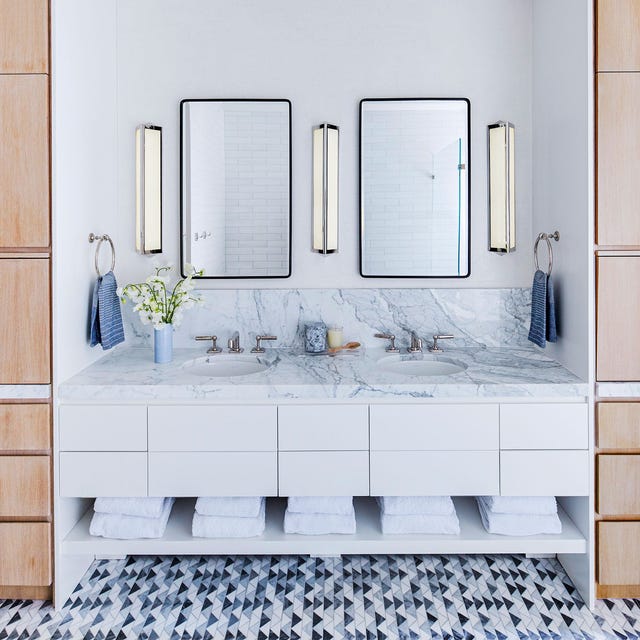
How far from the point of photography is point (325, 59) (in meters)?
2.50

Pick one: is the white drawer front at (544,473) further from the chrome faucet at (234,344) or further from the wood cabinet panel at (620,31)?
the wood cabinet panel at (620,31)

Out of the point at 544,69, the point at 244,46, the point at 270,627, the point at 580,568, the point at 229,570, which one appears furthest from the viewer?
the point at 244,46

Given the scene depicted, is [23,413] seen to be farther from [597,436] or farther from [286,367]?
[597,436]

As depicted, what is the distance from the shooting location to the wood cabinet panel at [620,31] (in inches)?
74.1

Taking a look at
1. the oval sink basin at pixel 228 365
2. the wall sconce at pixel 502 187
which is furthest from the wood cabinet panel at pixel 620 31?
the oval sink basin at pixel 228 365

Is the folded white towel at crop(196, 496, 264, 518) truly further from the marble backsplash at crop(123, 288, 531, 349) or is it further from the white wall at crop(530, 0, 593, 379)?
the white wall at crop(530, 0, 593, 379)

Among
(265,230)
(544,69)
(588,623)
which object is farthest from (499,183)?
(588,623)

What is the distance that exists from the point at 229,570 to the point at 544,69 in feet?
7.94

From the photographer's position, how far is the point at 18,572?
1955 millimetres

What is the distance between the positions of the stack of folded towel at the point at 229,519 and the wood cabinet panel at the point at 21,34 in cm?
165

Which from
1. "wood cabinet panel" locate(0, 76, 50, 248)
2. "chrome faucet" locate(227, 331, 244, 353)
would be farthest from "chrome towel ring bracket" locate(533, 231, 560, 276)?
"wood cabinet panel" locate(0, 76, 50, 248)

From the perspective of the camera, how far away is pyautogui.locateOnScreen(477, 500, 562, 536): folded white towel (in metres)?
2.03

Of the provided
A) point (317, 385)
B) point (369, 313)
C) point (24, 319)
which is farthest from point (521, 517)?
point (24, 319)

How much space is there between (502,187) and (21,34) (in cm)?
196
